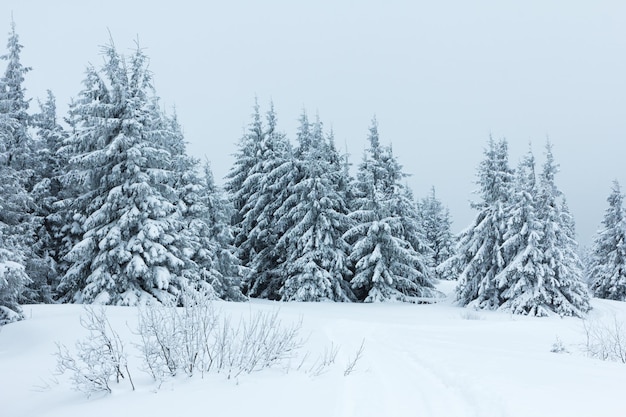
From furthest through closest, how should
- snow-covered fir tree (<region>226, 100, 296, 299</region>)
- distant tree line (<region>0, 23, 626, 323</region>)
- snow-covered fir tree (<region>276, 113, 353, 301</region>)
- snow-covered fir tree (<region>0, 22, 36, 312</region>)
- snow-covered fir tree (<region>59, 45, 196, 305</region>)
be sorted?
1. snow-covered fir tree (<region>226, 100, 296, 299</region>)
2. snow-covered fir tree (<region>276, 113, 353, 301</region>)
3. distant tree line (<region>0, 23, 626, 323</region>)
4. snow-covered fir tree (<region>59, 45, 196, 305</region>)
5. snow-covered fir tree (<region>0, 22, 36, 312</region>)

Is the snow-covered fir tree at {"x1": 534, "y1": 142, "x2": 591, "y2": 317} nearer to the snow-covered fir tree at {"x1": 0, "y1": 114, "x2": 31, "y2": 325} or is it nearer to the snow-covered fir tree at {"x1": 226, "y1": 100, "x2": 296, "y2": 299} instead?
the snow-covered fir tree at {"x1": 226, "y1": 100, "x2": 296, "y2": 299}

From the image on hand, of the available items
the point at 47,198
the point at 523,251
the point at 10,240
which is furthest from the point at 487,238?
the point at 47,198

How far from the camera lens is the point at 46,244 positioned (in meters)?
21.5

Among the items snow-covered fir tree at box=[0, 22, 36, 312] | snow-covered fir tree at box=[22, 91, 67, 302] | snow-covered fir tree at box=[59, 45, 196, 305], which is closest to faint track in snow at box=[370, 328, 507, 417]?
snow-covered fir tree at box=[0, 22, 36, 312]

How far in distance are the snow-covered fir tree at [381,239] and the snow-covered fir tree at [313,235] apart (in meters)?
0.97

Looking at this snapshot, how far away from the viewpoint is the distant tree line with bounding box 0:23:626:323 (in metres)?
17.5

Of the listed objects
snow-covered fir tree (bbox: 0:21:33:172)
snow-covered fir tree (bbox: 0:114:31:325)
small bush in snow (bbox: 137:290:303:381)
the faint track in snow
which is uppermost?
snow-covered fir tree (bbox: 0:21:33:172)

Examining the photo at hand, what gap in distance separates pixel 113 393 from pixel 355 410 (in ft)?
9.93

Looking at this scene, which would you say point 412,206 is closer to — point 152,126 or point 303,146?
point 303,146

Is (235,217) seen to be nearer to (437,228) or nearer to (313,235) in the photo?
(313,235)

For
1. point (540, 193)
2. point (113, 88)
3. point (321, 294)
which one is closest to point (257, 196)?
point (321, 294)

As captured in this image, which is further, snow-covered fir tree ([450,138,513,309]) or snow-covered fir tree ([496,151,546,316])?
snow-covered fir tree ([450,138,513,309])

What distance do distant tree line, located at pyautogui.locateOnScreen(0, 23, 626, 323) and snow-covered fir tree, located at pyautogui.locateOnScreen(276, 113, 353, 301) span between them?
0.10m

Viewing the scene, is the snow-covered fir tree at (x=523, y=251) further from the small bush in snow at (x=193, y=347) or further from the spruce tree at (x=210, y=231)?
the small bush in snow at (x=193, y=347)
